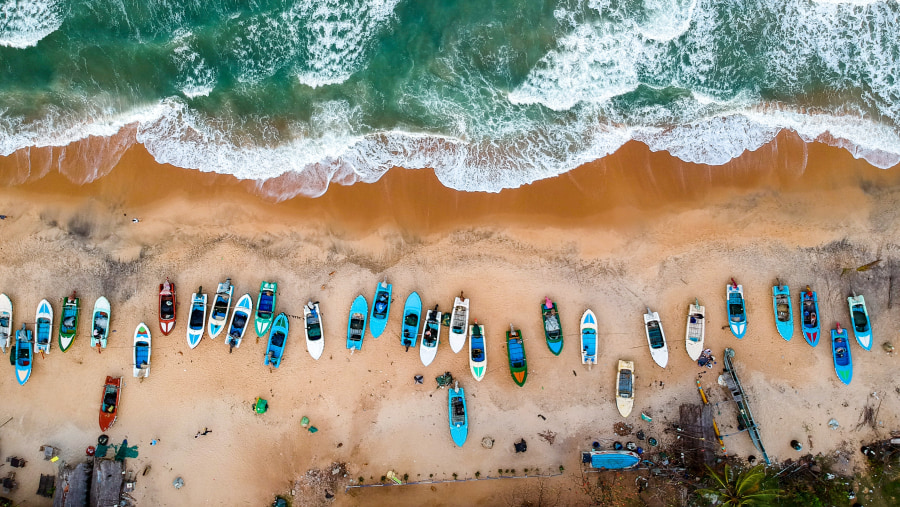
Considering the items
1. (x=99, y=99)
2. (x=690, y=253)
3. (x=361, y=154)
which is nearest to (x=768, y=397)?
(x=690, y=253)

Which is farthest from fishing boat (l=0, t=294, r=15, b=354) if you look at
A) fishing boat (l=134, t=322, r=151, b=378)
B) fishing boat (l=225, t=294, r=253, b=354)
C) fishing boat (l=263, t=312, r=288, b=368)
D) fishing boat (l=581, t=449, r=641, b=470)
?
fishing boat (l=581, t=449, r=641, b=470)

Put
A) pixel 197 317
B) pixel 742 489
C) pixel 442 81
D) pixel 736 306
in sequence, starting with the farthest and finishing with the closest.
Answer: pixel 197 317
pixel 442 81
pixel 736 306
pixel 742 489

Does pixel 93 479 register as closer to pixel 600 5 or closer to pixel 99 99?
pixel 99 99

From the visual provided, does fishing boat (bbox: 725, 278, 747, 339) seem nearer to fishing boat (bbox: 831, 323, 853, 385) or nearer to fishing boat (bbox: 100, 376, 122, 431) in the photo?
fishing boat (bbox: 831, 323, 853, 385)

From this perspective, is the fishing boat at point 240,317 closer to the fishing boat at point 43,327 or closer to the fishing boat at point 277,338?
the fishing boat at point 277,338

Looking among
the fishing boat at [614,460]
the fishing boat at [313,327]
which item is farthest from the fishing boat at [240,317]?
the fishing boat at [614,460]

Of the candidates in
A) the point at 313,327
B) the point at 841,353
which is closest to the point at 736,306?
the point at 841,353

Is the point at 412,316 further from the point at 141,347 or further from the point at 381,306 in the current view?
the point at 141,347
